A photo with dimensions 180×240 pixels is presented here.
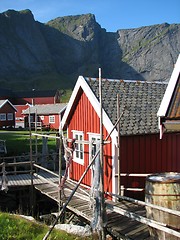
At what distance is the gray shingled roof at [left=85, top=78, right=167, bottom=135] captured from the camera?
11973 millimetres

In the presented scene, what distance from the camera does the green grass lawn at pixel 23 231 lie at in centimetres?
809

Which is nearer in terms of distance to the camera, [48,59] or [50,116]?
[50,116]

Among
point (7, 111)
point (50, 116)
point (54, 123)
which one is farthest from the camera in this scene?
point (7, 111)

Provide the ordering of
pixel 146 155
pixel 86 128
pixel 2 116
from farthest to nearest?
pixel 2 116 → pixel 86 128 → pixel 146 155

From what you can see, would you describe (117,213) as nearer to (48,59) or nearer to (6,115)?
(6,115)

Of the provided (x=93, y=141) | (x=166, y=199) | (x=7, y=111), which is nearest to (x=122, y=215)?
(x=166, y=199)

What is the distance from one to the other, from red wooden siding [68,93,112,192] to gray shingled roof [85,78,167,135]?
81 centimetres

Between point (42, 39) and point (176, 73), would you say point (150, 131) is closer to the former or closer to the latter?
point (176, 73)

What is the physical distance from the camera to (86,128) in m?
13.9

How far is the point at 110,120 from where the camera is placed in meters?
11.6

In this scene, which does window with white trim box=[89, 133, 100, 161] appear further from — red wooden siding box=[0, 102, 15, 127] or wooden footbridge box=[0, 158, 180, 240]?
red wooden siding box=[0, 102, 15, 127]

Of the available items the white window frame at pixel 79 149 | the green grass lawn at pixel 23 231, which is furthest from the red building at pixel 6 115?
the green grass lawn at pixel 23 231

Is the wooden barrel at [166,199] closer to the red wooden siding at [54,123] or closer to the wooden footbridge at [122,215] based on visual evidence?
the wooden footbridge at [122,215]

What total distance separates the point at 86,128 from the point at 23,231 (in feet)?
20.6
